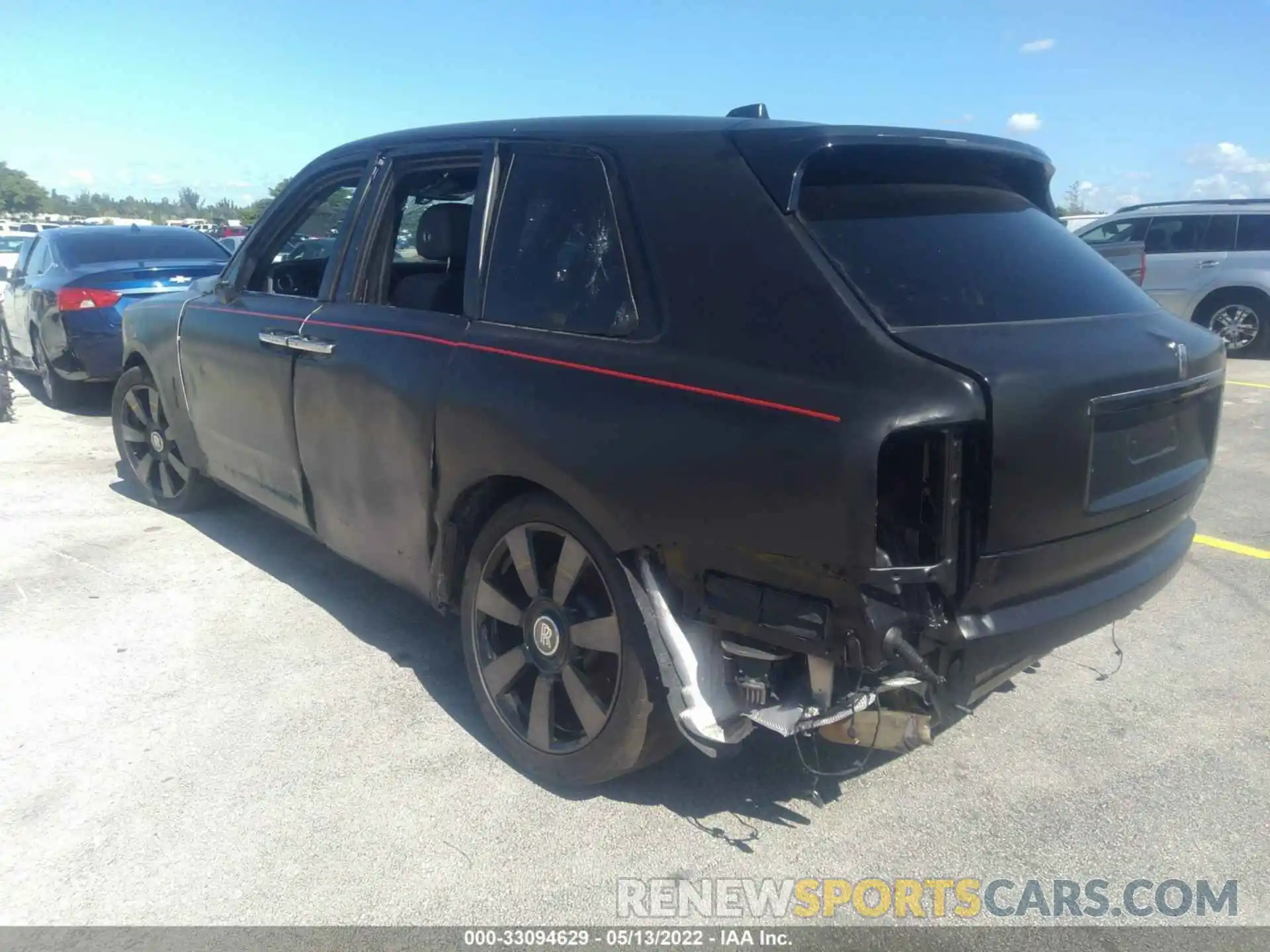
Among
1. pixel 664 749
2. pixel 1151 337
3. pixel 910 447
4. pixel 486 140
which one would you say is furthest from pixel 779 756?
pixel 486 140

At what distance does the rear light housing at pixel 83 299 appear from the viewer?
27.8 feet

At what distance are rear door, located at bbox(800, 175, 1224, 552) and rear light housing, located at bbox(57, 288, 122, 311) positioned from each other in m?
7.61

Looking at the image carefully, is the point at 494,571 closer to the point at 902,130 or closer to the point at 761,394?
the point at 761,394

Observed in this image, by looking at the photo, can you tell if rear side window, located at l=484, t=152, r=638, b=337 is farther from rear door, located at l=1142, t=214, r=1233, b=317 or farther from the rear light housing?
rear door, located at l=1142, t=214, r=1233, b=317

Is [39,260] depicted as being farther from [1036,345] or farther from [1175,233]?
[1175,233]

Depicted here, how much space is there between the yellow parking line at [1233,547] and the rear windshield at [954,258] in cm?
271

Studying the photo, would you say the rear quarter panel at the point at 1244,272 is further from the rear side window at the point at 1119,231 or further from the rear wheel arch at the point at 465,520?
the rear wheel arch at the point at 465,520

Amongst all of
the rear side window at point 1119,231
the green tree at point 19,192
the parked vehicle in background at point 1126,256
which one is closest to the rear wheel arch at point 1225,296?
the rear side window at point 1119,231

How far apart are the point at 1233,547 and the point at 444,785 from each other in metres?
4.26

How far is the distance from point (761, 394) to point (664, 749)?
3.69 feet

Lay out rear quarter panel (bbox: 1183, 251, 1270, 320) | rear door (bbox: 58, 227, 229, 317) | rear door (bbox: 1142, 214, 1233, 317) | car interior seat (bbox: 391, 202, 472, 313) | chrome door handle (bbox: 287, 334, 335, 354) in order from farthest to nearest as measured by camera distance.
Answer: rear door (bbox: 1142, 214, 1233, 317), rear quarter panel (bbox: 1183, 251, 1270, 320), rear door (bbox: 58, 227, 229, 317), chrome door handle (bbox: 287, 334, 335, 354), car interior seat (bbox: 391, 202, 472, 313)

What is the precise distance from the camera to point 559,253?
10.2 ft

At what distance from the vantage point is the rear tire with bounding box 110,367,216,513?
18.4 feet

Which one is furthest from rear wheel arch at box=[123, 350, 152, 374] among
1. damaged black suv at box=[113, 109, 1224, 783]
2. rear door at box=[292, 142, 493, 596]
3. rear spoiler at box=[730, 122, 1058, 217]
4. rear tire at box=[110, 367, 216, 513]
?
rear spoiler at box=[730, 122, 1058, 217]
